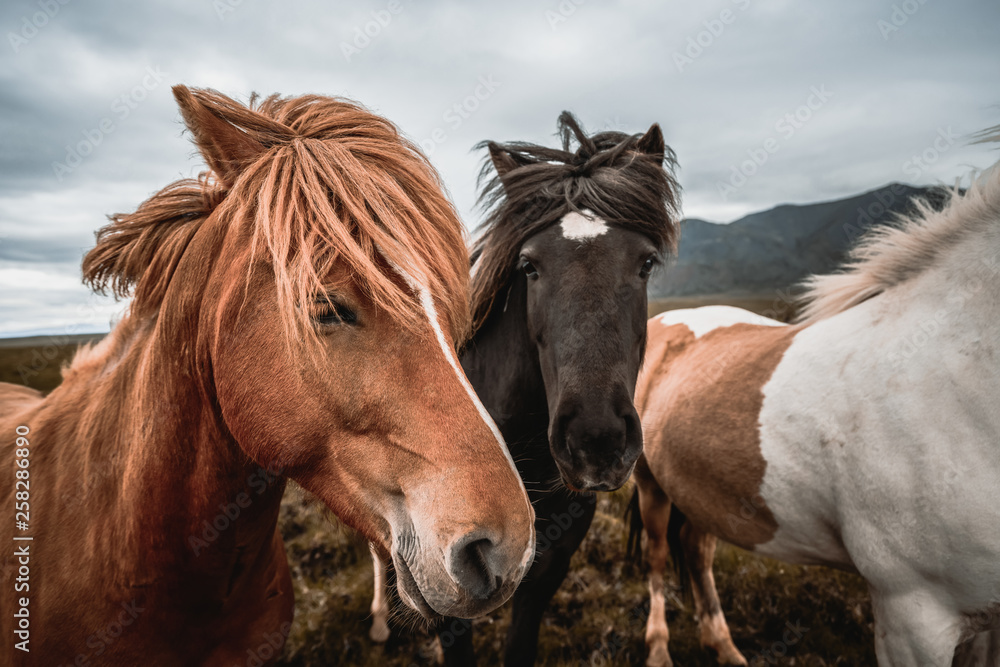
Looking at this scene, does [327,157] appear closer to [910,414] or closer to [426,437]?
[426,437]

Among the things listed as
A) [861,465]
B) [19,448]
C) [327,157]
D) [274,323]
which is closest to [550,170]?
[327,157]

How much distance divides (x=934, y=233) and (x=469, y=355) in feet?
8.74

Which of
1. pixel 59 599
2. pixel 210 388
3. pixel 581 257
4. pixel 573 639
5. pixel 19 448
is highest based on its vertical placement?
pixel 581 257

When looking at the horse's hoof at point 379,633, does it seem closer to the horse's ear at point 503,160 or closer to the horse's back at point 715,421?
the horse's back at point 715,421

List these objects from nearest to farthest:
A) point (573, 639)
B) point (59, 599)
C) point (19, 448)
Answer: point (59, 599), point (19, 448), point (573, 639)

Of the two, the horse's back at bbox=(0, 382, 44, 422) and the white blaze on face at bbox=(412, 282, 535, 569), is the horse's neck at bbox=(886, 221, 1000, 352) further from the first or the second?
the horse's back at bbox=(0, 382, 44, 422)

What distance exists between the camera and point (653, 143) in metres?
2.92

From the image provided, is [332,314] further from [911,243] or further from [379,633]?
[379,633]

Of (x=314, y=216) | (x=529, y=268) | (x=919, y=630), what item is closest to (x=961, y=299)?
(x=919, y=630)

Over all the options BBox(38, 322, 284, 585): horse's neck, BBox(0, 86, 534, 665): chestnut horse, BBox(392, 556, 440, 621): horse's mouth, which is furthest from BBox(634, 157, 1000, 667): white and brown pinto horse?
BBox(38, 322, 284, 585): horse's neck

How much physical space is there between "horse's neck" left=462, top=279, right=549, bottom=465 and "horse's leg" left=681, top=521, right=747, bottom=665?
2436 mm

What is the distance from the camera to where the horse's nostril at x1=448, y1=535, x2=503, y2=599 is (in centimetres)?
109

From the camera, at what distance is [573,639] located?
4301 mm

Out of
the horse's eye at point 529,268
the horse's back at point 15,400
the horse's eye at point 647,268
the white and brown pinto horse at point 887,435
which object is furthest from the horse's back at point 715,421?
the horse's back at point 15,400
